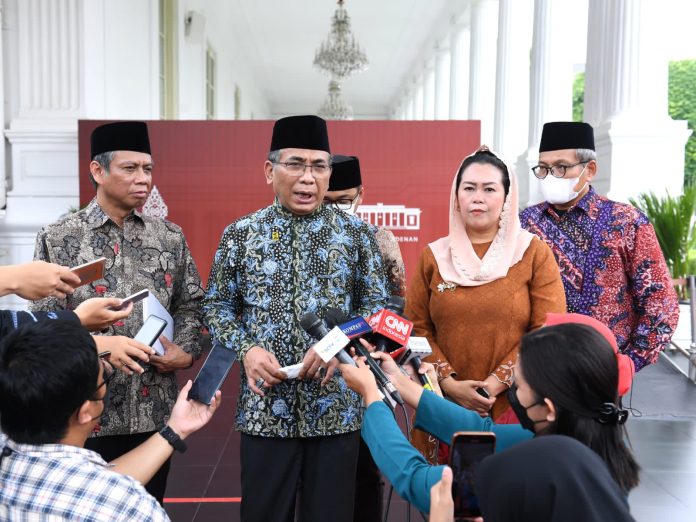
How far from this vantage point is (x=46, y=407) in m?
1.17

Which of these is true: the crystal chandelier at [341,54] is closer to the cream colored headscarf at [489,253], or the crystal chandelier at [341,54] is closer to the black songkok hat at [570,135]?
the black songkok hat at [570,135]

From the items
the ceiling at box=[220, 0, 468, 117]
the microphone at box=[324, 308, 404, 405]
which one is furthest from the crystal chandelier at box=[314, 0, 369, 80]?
the microphone at box=[324, 308, 404, 405]

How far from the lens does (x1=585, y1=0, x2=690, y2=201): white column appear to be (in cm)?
537

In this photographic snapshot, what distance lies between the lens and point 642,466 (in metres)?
3.39

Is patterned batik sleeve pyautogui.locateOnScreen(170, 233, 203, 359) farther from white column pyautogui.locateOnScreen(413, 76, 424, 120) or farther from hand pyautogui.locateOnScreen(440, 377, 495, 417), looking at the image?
white column pyautogui.locateOnScreen(413, 76, 424, 120)

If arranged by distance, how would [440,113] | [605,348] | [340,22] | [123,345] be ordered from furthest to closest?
[440,113] < [340,22] < [123,345] < [605,348]

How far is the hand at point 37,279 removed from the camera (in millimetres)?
1508

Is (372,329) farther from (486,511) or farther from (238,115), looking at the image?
(238,115)

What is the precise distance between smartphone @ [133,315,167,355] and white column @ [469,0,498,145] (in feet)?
33.7

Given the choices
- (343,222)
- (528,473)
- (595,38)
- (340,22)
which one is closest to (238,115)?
(340,22)

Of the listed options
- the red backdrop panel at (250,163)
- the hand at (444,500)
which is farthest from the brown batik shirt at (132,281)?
the red backdrop panel at (250,163)

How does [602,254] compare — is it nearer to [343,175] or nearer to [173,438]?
[343,175]

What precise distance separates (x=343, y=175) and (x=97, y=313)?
1478 mm

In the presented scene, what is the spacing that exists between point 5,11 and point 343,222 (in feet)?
19.0
